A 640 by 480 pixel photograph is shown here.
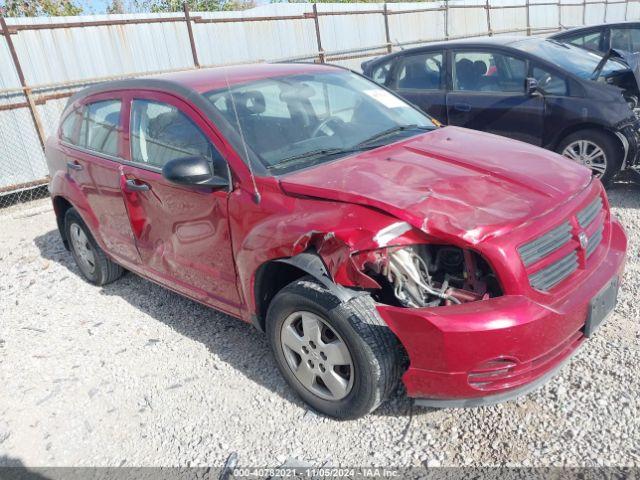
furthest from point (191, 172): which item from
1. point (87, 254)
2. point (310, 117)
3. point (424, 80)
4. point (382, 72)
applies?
point (382, 72)

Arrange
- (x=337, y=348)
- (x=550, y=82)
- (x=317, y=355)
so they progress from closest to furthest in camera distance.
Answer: (x=337, y=348) < (x=317, y=355) < (x=550, y=82)

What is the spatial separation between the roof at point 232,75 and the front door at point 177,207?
0.18 m

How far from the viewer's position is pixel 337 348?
2.67 meters

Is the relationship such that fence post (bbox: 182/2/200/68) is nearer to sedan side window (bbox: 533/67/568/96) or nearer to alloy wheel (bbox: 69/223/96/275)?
alloy wheel (bbox: 69/223/96/275)

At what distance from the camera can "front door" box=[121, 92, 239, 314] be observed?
127 inches

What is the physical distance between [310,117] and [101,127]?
1856 mm

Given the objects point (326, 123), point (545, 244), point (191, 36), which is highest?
point (191, 36)

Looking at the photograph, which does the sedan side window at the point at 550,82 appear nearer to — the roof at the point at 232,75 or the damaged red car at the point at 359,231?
the damaged red car at the point at 359,231

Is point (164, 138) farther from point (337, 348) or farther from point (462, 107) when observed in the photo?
point (462, 107)

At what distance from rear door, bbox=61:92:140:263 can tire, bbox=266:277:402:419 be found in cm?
170

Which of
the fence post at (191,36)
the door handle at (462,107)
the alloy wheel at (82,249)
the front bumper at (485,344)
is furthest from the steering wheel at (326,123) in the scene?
the fence post at (191,36)

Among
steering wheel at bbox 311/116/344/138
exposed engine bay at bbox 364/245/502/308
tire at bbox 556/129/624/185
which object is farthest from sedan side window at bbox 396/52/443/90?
exposed engine bay at bbox 364/245/502/308

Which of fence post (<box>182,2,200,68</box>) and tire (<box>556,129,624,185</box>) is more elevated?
fence post (<box>182,2,200,68</box>)

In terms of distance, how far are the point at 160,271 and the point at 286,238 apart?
154 centimetres
